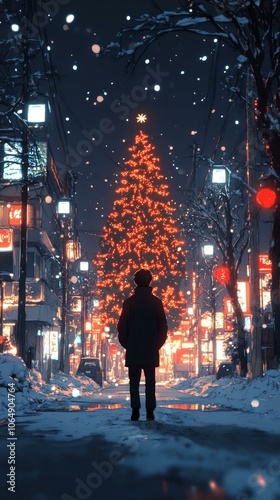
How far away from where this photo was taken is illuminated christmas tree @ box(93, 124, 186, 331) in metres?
63.6

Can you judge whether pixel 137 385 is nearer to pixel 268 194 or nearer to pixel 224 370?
pixel 268 194

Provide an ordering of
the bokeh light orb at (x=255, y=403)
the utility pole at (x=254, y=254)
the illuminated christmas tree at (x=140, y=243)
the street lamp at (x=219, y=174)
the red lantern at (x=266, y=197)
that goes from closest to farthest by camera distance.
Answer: the bokeh light orb at (x=255, y=403), the red lantern at (x=266, y=197), the utility pole at (x=254, y=254), the street lamp at (x=219, y=174), the illuminated christmas tree at (x=140, y=243)

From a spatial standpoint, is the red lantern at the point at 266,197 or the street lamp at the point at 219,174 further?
the street lamp at the point at 219,174

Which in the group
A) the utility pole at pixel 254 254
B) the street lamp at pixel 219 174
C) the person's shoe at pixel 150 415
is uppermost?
the street lamp at pixel 219 174

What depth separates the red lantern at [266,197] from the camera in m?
20.3

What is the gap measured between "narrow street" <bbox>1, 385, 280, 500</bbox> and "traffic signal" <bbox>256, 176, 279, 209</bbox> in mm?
11150

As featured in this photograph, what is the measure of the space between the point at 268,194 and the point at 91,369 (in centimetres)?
3262

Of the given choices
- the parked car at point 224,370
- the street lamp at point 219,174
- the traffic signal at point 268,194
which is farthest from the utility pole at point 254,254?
the parked car at point 224,370

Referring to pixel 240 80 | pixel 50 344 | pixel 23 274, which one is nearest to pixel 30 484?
pixel 240 80

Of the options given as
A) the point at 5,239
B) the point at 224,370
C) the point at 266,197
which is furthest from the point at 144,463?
the point at 224,370

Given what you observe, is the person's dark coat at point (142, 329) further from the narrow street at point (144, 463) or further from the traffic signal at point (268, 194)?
the traffic signal at point (268, 194)

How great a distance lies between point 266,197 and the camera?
66.9 ft

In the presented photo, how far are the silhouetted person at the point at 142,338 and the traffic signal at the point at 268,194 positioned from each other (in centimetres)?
1001

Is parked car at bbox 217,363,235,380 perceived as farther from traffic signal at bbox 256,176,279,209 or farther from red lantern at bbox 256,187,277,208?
red lantern at bbox 256,187,277,208
